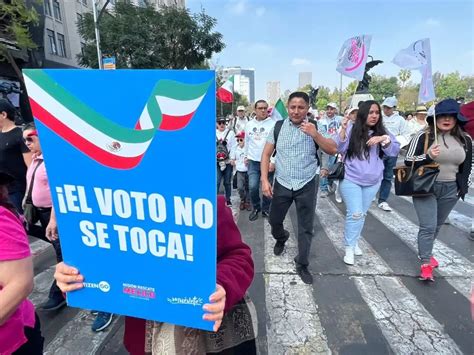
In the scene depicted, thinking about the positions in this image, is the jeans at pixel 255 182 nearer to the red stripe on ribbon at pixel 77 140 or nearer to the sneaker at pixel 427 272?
the sneaker at pixel 427 272

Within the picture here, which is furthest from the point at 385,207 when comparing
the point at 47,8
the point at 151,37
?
the point at 47,8

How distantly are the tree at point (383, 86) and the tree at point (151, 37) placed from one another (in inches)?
1910

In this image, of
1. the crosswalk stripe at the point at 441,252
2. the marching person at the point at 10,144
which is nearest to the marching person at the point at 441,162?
the crosswalk stripe at the point at 441,252

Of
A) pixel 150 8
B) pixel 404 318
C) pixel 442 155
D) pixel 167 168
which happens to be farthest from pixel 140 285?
pixel 150 8

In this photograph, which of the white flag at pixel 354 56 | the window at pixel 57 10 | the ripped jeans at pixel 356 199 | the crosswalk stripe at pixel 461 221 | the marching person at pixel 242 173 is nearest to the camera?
the ripped jeans at pixel 356 199

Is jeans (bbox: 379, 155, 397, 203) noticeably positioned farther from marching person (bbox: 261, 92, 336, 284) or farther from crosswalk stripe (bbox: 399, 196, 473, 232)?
marching person (bbox: 261, 92, 336, 284)

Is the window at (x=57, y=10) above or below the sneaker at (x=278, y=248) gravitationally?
above

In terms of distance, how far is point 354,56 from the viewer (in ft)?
13.3

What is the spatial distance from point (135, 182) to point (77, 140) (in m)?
0.21

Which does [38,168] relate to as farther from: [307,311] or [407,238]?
[407,238]

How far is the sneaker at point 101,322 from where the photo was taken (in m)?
2.49

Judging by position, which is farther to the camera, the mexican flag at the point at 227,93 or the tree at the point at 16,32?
the tree at the point at 16,32

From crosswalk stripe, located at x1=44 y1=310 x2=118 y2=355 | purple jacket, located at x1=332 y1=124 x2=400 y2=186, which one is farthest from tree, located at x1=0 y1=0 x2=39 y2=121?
purple jacket, located at x1=332 y1=124 x2=400 y2=186

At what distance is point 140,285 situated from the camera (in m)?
0.92
